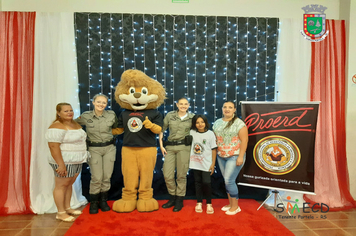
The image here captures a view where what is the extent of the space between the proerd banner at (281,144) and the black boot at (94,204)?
6.32 ft

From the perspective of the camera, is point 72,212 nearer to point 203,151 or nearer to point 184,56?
point 203,151

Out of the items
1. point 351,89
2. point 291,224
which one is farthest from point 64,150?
point 351,89

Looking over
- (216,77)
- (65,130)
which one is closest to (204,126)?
(216,77)

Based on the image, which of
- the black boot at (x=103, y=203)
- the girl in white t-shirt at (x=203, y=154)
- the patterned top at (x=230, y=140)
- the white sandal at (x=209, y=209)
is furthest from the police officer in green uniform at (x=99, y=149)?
the patterned top at (x=230, y=140)

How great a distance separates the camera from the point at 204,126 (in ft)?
8.67

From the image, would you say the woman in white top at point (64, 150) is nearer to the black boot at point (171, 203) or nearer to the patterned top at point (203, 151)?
the black boot at point (171, 203)

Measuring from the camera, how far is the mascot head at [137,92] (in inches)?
104

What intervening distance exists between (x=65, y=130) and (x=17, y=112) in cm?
96

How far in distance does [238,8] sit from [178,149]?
223 cm

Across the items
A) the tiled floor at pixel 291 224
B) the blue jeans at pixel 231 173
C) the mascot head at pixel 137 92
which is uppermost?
the mascot head at pixel 137 92

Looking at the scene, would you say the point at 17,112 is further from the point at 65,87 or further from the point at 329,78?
the point at 329,78

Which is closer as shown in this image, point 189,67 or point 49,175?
point 49,175

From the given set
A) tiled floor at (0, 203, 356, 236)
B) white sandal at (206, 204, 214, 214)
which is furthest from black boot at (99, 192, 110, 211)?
white sandal at (206, 204, 214, 214)

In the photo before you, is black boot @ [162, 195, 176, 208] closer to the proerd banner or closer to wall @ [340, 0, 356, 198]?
the proerd banner
